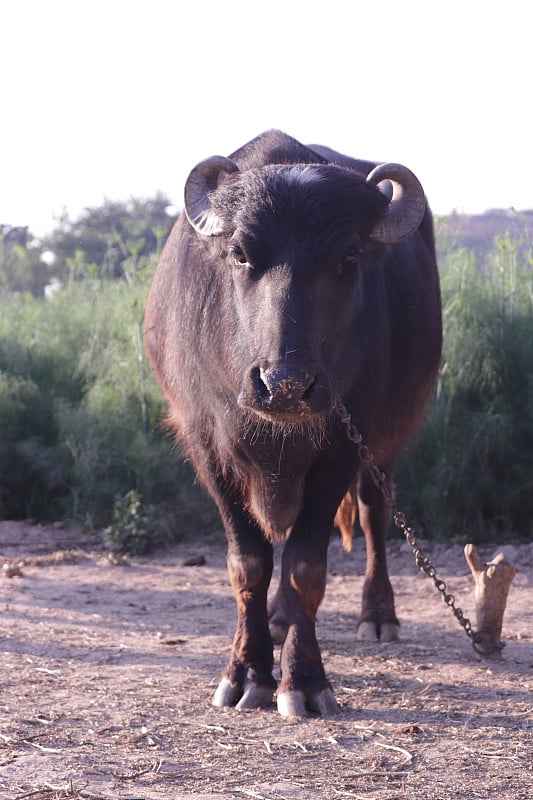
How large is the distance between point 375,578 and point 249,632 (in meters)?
1.75

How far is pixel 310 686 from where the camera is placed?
14.6 ft

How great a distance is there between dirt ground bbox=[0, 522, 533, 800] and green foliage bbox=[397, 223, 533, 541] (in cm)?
143

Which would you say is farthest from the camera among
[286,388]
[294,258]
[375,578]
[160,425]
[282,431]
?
[160,425]

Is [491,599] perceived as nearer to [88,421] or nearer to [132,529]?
[132,529]

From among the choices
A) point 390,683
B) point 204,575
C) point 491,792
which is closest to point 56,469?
A: point 204,575

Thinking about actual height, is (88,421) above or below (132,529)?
above

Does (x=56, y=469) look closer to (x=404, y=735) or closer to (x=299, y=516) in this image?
(x=299, y=516)

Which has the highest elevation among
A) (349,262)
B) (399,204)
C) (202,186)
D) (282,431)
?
(202,186)

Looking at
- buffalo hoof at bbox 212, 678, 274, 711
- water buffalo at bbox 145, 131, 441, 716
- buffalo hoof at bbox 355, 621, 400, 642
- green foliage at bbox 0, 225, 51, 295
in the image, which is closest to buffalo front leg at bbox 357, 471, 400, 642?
buffalo hoof at bbox 355, 621, 400, 642

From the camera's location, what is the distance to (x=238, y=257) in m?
4.36

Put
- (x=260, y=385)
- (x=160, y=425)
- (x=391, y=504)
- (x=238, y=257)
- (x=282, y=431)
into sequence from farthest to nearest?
1. (x=160, y=425)
2. (x=391, y=504)
3. (x=282, y=431)
4. (x=238, y=257)
5. (x=260, y=385)

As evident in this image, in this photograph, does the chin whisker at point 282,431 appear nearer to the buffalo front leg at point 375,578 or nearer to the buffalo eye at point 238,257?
the buffalo eye at point 238,257

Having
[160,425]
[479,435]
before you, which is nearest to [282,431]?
[479,435]

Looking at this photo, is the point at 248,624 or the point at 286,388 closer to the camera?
the point at 286,388
